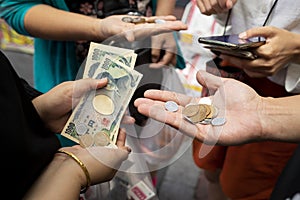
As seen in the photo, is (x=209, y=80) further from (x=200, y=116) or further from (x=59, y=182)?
(x=59, y=182)

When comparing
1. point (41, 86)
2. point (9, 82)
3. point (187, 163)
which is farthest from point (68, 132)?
point (187, 163)

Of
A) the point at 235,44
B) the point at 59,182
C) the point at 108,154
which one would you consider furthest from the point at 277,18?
the point at 59,182

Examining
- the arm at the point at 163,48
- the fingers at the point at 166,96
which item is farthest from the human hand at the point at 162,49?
the fingers at the point at 166,96

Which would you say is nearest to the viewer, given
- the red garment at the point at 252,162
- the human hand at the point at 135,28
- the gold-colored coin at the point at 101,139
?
the gold-colored coin at the point at 101,139

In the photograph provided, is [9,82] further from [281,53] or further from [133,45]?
[281,53]

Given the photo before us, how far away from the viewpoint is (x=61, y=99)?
2.47 feet

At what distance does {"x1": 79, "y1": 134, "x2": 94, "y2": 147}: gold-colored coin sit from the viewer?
0.73m

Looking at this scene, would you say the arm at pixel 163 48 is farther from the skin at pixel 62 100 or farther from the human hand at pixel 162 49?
the skin at pixel 62 100

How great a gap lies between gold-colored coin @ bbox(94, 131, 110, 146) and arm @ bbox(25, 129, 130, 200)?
0.05 feet

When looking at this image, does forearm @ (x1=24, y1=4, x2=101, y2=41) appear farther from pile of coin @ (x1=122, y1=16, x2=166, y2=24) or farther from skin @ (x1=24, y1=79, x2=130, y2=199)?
skin @ (x1=24, y1=79, x2=130, y2=199)

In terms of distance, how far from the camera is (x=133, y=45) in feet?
2.73

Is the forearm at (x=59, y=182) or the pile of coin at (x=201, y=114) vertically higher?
the pile of coin at (x=201, y=114)

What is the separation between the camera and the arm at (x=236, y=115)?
2.38 feet

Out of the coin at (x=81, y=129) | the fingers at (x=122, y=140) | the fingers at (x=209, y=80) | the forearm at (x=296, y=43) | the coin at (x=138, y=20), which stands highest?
the coin at (x=138, y=20)
